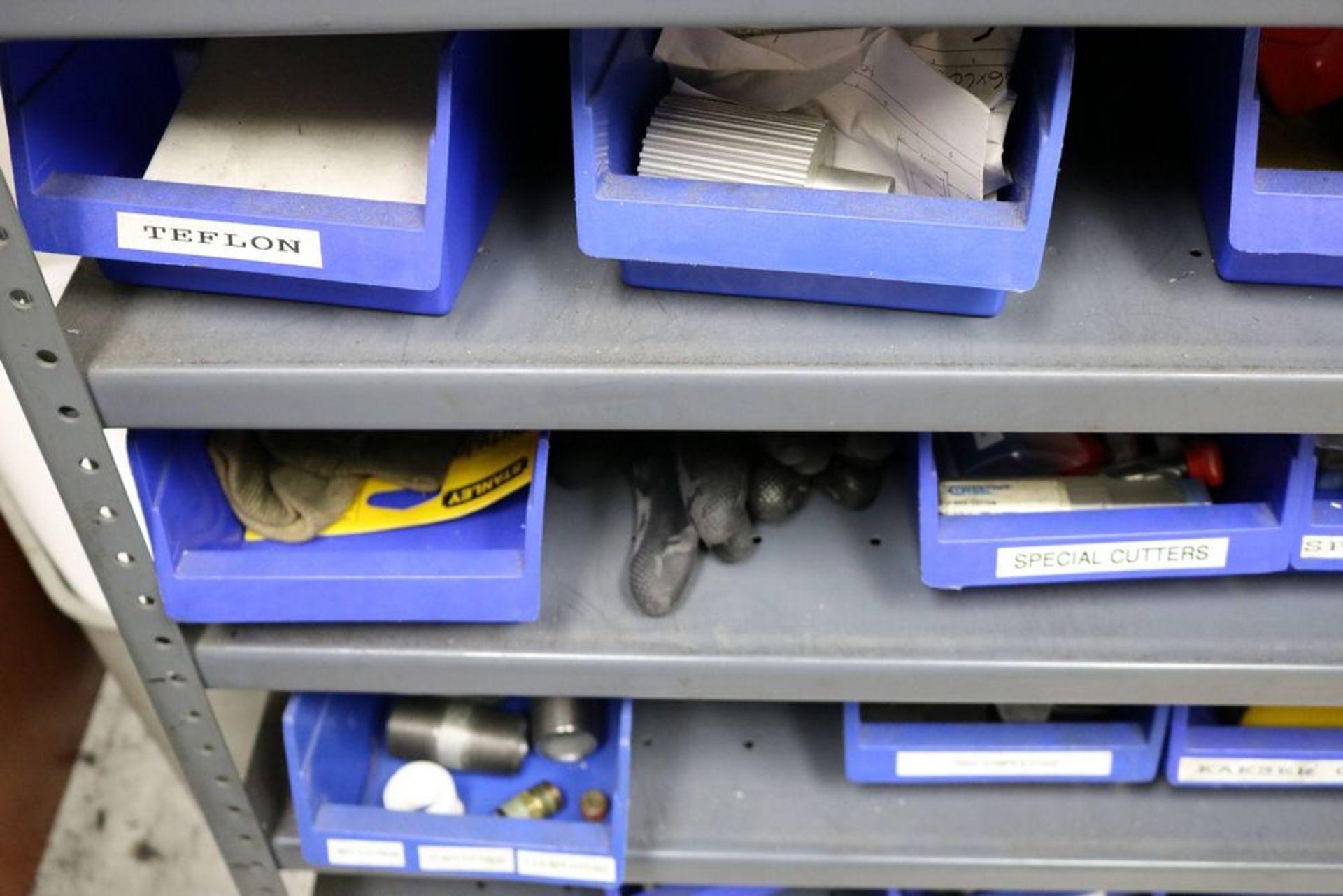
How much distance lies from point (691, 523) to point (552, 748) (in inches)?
10.7

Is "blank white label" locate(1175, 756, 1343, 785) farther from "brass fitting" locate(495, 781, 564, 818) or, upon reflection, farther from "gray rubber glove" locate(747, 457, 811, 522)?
"brass fitting" locate(495, 781, 564, 818)

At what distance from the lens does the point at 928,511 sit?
31.3 inches

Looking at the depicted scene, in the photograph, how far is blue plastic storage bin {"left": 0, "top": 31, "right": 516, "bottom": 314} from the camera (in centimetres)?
66

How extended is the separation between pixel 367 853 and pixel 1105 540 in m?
0.56

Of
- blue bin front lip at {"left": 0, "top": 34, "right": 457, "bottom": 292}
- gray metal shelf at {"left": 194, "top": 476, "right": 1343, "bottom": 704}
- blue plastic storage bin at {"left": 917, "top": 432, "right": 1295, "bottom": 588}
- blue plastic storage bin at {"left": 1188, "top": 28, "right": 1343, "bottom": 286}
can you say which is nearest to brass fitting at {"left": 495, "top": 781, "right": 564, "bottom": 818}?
gray metal shelf at {"left": 194, "top": 476, "right": 1343, "bottom": 704}

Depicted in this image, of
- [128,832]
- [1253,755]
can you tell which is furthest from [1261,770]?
[128,832]

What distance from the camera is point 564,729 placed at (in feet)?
3.42

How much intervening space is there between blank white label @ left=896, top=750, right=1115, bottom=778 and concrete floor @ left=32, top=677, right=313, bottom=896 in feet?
2.41

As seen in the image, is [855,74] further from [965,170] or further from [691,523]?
[691,523]

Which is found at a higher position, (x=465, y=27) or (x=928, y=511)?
(x=465, y=27)

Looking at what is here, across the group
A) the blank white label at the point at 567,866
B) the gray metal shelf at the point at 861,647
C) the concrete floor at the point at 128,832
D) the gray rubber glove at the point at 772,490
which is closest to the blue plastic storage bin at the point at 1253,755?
the gray metal shelf at the point at 861,647

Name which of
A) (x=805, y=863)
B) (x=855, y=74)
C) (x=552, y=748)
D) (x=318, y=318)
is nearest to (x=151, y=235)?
(x=318, y=318)

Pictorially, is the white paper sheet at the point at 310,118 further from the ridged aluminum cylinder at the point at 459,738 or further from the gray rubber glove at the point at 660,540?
the ridged aluminum cylinder at the point at 459,738

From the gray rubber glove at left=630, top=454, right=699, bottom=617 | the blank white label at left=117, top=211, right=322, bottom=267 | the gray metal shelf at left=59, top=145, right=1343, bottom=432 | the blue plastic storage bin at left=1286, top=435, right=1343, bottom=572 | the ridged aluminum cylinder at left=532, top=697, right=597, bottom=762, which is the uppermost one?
the blank white label at left=117, top=211, right=322, bottom=267
